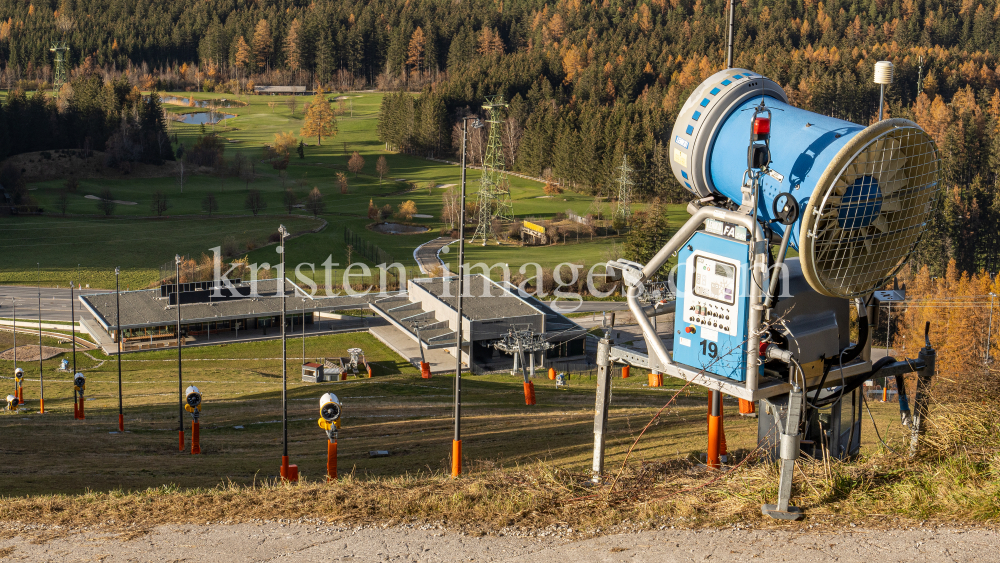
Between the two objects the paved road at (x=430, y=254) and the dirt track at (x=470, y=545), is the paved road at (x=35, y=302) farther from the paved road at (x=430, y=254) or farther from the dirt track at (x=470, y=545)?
the dirt track at (x=470, y=545)

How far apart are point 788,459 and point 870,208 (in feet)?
11.2

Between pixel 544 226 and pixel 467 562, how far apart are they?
102 meters

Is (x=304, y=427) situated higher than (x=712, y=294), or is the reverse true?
(x=712, y=294)

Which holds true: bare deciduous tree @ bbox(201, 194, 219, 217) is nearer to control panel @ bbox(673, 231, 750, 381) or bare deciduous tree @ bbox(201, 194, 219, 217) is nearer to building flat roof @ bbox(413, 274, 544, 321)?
building flat roof @ bbox(413, 274, 544, 321)

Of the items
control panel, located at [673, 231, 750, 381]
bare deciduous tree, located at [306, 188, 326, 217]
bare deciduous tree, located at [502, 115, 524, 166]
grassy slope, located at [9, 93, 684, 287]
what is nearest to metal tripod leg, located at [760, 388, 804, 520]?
control panel, located at [673, 231, 750, 381]

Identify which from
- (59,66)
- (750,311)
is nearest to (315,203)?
(59,66)

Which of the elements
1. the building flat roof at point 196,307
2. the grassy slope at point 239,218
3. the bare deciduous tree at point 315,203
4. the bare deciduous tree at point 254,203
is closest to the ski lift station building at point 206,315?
the building flat roof at point 196,307

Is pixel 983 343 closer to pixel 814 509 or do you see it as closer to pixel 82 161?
pixel 814 509

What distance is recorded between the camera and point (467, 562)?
11547 millimetres

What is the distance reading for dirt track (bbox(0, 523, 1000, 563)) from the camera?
421 inches

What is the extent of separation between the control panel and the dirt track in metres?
2.33

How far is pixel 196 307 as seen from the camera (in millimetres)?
72062

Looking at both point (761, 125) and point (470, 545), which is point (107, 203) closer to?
point (470, 545)

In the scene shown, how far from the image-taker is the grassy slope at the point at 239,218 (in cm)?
9650
